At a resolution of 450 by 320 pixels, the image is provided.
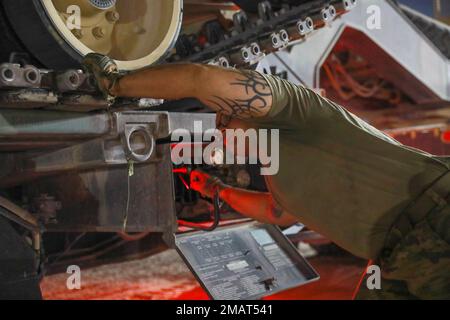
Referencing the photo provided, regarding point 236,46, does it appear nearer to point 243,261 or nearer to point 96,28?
point 96,28

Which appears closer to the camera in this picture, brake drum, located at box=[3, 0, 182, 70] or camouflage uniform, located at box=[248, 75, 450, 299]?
camouflage uniform, located at box=[248, 75, 450, 299]

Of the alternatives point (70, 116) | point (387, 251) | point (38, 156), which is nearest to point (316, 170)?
point (387, 251)

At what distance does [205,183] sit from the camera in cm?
340

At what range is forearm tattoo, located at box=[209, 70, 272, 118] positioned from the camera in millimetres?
2291

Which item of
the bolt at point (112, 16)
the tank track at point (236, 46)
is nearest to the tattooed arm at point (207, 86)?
the tank track at point (236, 46)

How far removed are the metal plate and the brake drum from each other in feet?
2.89

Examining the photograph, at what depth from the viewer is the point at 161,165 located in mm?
2809

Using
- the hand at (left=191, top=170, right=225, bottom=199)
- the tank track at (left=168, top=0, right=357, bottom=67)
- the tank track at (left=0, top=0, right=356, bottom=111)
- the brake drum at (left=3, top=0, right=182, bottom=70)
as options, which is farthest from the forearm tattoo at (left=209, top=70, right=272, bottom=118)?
the hand at (left=191, top=170, right=225, bottom=199)

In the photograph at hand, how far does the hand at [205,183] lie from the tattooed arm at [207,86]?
103 centimetres

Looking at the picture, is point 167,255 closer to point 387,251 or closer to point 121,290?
point 121,290

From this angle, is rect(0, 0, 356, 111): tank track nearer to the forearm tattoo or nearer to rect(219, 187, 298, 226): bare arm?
the forearm tattoo

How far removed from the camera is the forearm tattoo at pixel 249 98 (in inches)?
90.2

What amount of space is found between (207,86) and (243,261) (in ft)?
4.77

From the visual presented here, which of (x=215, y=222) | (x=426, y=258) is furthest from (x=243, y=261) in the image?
(x=426, y=258)
